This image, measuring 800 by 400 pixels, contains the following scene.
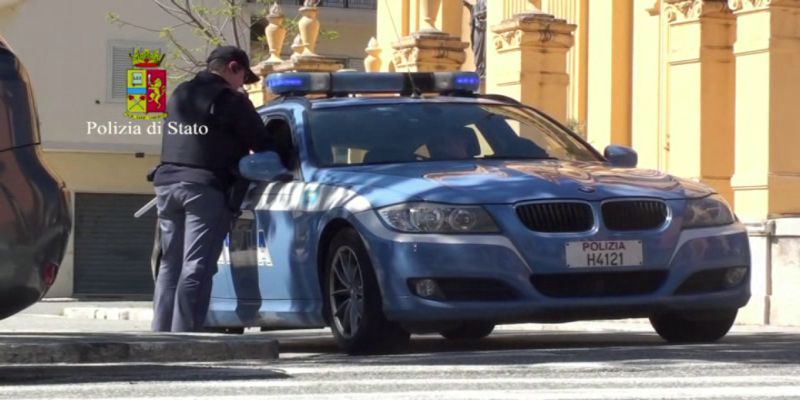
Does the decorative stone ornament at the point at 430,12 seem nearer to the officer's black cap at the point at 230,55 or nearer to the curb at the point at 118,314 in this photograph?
the curb at the point at 118,314

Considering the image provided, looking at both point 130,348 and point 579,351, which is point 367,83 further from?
point 130,348

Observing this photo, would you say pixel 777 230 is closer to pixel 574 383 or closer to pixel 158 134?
pixel 574 383

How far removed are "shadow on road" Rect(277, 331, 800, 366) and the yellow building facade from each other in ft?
7.87

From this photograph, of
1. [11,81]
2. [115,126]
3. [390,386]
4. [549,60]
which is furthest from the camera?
[115,126]

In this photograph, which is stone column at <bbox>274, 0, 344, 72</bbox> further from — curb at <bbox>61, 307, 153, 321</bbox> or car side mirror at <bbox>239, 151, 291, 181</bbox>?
car side mirror at <bbox>239, 151, 291, 181</bbox>

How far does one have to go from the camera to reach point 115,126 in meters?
42.0

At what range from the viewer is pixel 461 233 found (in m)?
9.26

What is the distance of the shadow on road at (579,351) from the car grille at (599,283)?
0.28 m

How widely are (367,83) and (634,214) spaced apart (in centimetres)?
271

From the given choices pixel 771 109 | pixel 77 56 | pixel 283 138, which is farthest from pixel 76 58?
pixel 283 138

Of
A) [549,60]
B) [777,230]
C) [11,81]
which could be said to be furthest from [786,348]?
[549,60]

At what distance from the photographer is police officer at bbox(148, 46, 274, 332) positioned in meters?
11.2

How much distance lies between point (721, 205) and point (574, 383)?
9.26 feet

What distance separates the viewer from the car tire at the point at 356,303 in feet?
31.0
